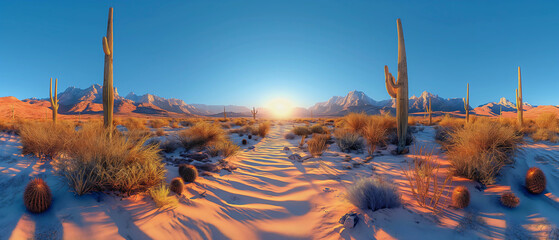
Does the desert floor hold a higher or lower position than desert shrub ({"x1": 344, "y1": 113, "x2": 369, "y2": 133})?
lower

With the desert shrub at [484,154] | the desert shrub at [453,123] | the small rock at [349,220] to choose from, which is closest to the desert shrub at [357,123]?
the desert shrub at [453,123]

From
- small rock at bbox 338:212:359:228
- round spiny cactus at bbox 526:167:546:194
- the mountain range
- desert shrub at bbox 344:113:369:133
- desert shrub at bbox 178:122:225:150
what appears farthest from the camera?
the mountain range

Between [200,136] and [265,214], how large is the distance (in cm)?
489

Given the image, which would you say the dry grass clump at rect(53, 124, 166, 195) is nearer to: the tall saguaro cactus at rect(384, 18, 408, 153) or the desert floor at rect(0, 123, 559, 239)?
the desert floor at rect(0, 123, 559, 239)

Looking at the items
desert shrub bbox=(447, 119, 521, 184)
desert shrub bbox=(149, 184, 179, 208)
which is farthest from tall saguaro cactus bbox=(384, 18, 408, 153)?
desert shrub bbox=(149, 184, 179, 208)

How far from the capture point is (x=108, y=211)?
A: 2385 millimetres

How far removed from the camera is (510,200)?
2.62 m

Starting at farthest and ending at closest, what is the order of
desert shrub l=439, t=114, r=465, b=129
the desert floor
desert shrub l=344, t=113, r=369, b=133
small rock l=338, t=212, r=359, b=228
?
desert shrub l=344, t=113, r=369, b=133 < desert shrub l=439, t=114, r=465, b=129 < small rock l=338, t=212, r=359, b=228 < the desert floor

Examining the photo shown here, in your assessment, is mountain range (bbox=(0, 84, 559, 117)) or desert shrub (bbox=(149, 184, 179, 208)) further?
mountain range (bbox=(0, 84, 559, 117))

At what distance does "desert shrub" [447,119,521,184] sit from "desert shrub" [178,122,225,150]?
22.0 ft

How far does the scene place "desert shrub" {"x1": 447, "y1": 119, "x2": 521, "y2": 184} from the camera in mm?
3279

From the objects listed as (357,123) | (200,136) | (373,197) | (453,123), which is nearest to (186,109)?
(200,136)

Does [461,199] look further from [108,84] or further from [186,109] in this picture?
[186,109]

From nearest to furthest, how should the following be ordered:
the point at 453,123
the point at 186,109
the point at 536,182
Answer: the point at 536,182, the point at 453,123, the point at 186,109
